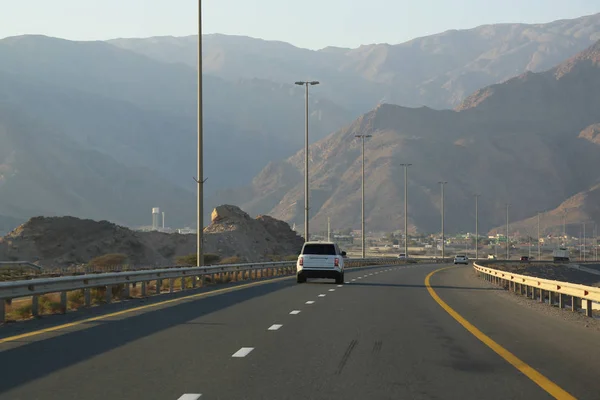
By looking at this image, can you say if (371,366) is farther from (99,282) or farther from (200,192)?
(200,192)

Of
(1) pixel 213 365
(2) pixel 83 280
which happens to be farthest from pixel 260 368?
(2) pixel 83 280

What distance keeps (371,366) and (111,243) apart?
75500mm

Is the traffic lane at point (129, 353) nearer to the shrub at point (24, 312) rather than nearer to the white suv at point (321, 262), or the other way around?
the shrub at point (24, 312)

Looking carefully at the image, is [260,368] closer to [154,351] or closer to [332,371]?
[332,371]

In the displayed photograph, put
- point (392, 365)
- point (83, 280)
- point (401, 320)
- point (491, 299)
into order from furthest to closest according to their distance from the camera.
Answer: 1. point (491, 299)
2. point (83, 280)
3. point (401, 320)
4. point (392, 365)

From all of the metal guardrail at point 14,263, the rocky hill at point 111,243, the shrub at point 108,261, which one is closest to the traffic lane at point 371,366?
the metal guardrail at point 14,263

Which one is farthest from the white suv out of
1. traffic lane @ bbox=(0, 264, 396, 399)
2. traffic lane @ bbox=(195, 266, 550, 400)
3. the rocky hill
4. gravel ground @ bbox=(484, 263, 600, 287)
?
gravel ground @ bbox=(484, 263, 600, 287)

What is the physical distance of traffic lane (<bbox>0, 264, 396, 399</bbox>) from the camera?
1030 centimetres

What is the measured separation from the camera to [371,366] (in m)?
12.0

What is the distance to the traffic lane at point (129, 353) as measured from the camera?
33.8ft

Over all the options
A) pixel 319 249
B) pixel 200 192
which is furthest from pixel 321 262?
pixel 200 192

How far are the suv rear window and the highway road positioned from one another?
1679 cm

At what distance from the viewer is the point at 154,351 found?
45.0ft

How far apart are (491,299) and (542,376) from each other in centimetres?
1822
